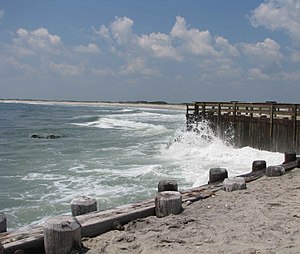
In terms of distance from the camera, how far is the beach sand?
4.51 meters

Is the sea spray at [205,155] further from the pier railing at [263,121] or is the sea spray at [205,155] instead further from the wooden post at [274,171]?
the wooden post at [274,171]

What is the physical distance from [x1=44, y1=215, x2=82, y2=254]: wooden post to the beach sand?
1.09 ft

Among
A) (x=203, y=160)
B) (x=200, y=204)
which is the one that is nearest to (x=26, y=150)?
(x=203, y=160)

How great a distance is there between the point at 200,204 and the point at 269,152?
11.5 m

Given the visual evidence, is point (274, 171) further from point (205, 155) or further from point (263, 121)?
point (263, 121)

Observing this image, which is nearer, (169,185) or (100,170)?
(169,185)

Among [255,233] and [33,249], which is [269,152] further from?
[33,249]

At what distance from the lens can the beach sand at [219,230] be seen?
4508mm

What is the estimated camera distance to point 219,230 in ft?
16.6

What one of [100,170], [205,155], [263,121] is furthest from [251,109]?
[100,170]

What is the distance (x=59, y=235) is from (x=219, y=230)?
2.13 meters

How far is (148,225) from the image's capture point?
17.8ft

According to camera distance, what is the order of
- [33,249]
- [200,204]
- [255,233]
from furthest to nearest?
[200,204] < [255,233] < [33,249]

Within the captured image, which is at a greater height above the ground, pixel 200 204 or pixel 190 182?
pixel 200 204
